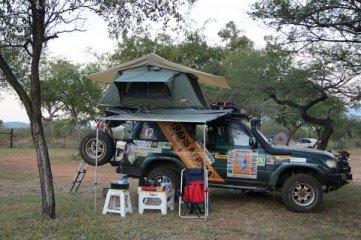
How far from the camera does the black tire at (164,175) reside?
10.2 metres

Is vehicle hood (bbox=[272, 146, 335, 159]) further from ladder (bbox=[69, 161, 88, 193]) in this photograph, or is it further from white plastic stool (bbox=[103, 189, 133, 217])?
ladder (bbox=[69, 161, 88, 193])

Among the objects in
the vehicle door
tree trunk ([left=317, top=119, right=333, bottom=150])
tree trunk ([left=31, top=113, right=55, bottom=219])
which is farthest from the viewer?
tree trunk ([left=317, top=119, right=333, bottom=150])

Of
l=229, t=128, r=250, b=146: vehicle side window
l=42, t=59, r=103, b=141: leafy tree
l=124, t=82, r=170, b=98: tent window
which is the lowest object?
l=229, t=128, r=250, b=146: vehicle side window

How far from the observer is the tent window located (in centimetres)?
1077

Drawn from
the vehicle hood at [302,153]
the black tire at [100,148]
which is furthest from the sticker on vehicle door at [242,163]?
the black tire at [100,148]

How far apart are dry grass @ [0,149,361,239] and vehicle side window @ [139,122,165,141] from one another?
144 cm

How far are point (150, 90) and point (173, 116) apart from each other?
1410 millimetres

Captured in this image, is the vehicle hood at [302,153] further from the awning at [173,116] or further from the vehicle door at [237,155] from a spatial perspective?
the awning at [173,116]

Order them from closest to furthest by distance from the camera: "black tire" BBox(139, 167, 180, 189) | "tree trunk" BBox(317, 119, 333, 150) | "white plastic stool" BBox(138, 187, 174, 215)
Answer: "white plastic stool" BBox(138, 187, 174, 215), "black tire" BBox(139, 167, 180, 189), "tree trunk" BBox(317, 119, 333, 150)

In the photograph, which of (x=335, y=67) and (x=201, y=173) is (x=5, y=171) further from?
(x=335, y=67)

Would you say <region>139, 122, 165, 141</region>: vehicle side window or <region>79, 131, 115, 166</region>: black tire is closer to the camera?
<region>79, 131, 115, 166</region>: black tire

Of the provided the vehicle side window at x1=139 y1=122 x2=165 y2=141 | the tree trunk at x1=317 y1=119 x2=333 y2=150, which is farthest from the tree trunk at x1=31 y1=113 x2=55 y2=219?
the tree trunk at x1=317 y1=119 x2=333 y2=150

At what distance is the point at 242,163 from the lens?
1013 cm

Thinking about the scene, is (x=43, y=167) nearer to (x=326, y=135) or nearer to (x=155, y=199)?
(x=155, y=199)
